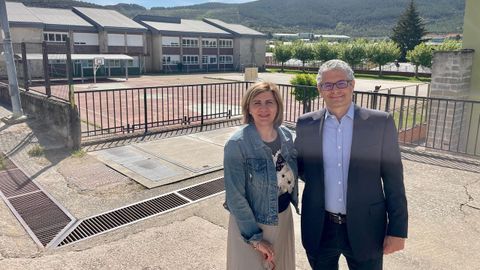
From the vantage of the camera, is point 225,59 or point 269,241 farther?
point 225,59

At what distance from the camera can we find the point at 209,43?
2078 inches

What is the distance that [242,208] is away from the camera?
96.7 inches

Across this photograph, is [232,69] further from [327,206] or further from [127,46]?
[327,206]

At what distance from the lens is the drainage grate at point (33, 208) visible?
4367mm

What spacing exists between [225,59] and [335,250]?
5423 cm

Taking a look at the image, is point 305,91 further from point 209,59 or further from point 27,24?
point 209,59

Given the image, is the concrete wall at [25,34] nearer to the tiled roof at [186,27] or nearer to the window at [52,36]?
the window at [52,36]

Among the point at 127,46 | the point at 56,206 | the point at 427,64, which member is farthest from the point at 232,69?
the point at 56,206

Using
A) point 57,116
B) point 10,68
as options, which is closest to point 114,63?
point 10,68

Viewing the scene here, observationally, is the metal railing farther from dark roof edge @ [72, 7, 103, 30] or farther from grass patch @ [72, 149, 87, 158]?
dark roof edge @ [72, 7, 103, 30]

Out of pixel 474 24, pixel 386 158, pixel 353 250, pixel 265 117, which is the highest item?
pixel 474 24

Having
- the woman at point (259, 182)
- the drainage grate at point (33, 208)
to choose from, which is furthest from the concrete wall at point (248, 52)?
the woman at point (259, 182)

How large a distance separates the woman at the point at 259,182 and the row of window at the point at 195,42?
47250 mm

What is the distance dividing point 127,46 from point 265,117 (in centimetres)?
4468
